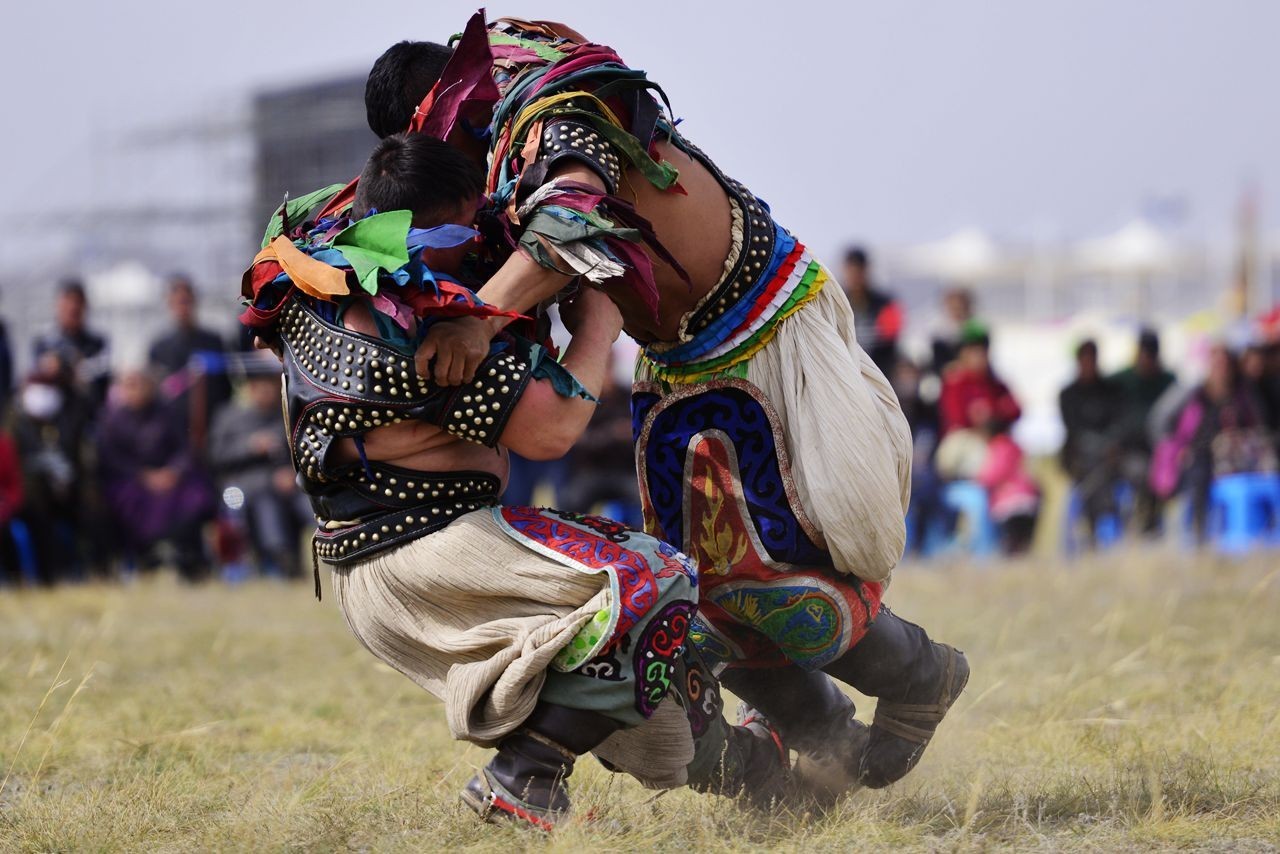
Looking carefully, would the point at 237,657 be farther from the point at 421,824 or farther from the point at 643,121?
the point at 643,121

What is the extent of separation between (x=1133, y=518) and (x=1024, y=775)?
6.51 metres

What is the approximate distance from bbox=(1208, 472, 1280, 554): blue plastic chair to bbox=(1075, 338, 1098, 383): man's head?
1075 mm

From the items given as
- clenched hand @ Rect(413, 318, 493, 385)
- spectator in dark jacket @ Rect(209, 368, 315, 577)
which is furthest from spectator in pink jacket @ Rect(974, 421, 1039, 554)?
clenched hand @ Rect(413, 318, 493, 385)

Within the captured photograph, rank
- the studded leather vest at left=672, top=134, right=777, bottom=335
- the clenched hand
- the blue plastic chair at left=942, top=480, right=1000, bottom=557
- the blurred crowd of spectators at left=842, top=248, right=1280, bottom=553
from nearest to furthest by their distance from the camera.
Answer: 1. the clenched hand
2. the studded leather vest at left=672, top=134, right=777, bottom=335
3. the blurred crowd of spectators at left=842, top=248, right=1280, bottom=553
4. the blue plastic chair at left=942, top=480, right=1000, bottom=557

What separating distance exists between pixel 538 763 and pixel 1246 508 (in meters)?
7.60

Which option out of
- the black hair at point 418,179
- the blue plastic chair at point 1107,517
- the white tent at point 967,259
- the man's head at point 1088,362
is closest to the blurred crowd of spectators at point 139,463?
the blue plastic chair at point 1107,517

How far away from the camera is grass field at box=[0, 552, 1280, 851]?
3.35 meters

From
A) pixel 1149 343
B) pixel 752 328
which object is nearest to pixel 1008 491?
pixel 1149 343

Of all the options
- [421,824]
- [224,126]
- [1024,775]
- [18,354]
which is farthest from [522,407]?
[224,126]

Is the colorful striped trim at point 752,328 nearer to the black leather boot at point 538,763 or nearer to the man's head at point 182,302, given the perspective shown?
the black leather boot at point 538,763

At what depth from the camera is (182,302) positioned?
9.95 metres

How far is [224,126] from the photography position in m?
16.7

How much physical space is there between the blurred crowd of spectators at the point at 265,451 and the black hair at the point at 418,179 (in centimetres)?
645

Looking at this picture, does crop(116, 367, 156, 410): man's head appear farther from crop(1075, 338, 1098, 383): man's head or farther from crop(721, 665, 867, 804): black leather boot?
crop(721, 665, 867, 804): black leather boot
